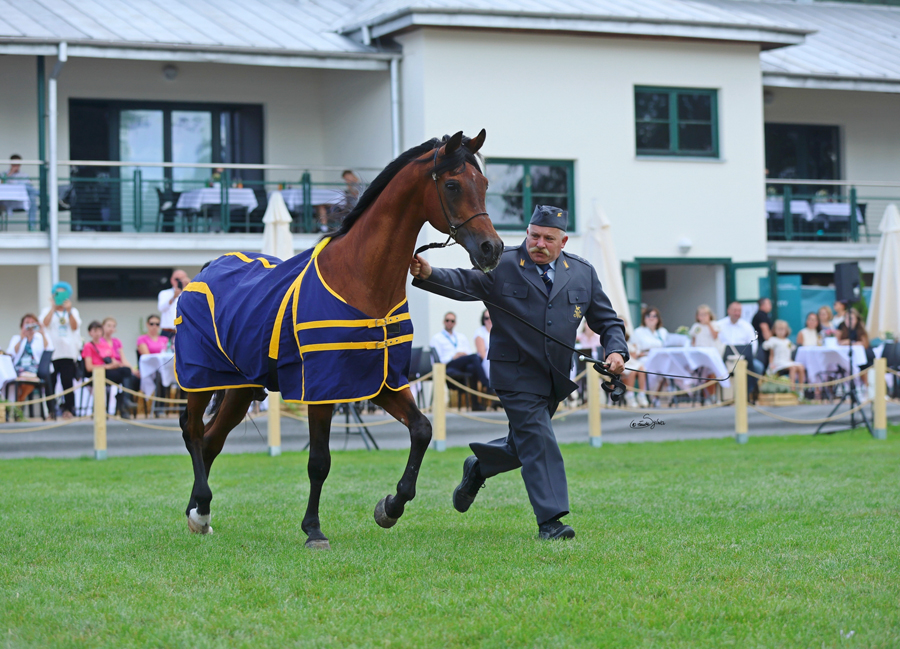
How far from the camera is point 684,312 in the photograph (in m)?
23.2

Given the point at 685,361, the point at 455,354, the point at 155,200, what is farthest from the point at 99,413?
the point at 155,200

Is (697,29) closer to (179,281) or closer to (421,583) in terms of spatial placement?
(179,281)

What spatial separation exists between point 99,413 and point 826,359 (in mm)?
10866

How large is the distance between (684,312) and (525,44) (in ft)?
22.0

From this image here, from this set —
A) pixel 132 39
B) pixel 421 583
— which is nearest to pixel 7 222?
pixel 132 39

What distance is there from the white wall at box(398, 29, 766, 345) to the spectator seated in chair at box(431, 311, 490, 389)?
2.53 m

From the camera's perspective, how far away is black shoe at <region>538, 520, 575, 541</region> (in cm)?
621

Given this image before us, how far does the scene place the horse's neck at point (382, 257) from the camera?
614cm

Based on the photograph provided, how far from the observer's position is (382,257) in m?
6.14

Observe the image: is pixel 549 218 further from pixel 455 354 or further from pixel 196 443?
pixel 455 354

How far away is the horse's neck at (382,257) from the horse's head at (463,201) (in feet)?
0.58

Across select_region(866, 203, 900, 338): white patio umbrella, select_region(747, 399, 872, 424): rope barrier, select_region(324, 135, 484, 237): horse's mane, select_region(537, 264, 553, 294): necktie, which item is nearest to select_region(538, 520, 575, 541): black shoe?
select_region(537, 264, 553, 294): necktie

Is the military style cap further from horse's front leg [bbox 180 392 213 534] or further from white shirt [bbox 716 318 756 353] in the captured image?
white shirt [bbox 716 318 756 353]

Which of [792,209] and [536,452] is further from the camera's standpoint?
[792,209]
